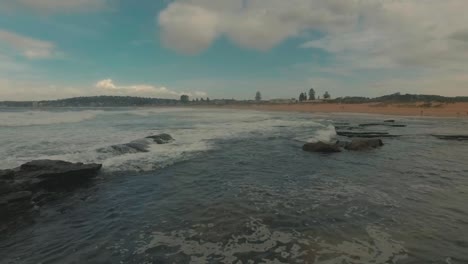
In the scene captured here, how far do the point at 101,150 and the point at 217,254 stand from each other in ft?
53.0

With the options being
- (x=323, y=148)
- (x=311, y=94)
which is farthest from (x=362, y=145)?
(x=311, y=94)

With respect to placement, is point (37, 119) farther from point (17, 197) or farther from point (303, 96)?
point (303, 96)

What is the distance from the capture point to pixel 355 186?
1357 cm

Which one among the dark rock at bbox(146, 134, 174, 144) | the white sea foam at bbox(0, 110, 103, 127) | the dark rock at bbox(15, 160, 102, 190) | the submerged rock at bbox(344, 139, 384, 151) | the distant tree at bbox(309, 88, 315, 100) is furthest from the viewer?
the distant tree at bbox(309, 88, 315, 100)

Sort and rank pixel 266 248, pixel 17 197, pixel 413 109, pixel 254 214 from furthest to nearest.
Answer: pixel 413 109, pixel 17 197, pixel 254 214, pixel 266 248

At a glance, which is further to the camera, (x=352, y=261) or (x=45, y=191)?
(x=45, y=191)

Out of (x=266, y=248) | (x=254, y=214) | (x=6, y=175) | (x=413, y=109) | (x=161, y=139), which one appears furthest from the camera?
(x=413, y=109)

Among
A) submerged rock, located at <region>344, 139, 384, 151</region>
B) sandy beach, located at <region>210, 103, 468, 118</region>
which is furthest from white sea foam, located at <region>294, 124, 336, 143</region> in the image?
sandy beach, located at <region>210, 103, 468, 118</region>

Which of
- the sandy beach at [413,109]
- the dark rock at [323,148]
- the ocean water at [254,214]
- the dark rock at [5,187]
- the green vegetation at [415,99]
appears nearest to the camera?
the ocean water at [254,214]

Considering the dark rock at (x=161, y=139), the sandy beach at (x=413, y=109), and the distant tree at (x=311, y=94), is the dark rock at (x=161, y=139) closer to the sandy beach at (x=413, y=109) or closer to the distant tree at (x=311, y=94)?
the sandy beach at (x=413, y=109)

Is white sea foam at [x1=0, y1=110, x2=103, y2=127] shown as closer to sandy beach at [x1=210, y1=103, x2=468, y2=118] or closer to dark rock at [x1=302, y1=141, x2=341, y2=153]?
dark rock at [x1=302, y1=141, x2=341, y2=153]

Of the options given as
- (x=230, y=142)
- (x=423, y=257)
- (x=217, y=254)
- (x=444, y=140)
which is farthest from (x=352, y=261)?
(x=444, y=140)

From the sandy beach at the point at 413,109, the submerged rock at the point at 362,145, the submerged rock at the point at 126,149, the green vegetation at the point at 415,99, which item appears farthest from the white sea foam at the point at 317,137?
the green vegetation at the point at 415,99

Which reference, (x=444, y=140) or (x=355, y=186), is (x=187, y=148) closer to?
(x=355, y=186)
